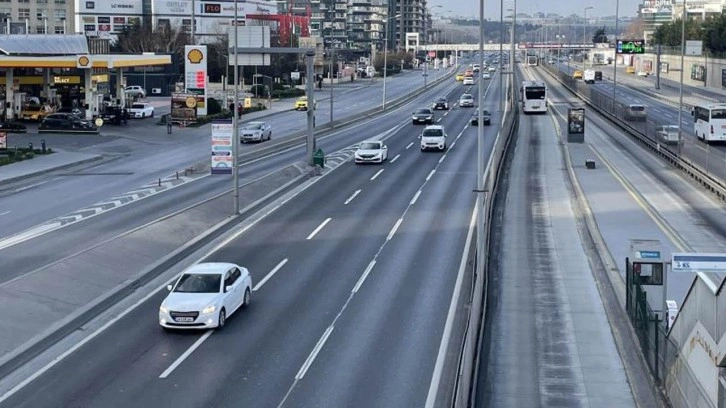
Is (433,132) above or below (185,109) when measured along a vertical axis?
below

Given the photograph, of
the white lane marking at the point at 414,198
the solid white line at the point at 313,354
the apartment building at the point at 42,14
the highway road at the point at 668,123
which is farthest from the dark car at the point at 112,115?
the apartment building at the point at 42,14

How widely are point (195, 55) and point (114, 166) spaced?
17.3 m

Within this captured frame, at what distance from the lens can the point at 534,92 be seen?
289ft

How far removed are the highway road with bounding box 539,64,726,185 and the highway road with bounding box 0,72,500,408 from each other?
13.6 metres

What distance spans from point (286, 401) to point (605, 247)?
16.6 metres

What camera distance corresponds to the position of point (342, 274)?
92.0ft

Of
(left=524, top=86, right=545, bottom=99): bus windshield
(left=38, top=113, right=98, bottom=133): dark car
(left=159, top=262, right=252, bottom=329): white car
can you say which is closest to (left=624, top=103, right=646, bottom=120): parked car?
(left=524, top=86, right=545, bottom=99): bus windshield

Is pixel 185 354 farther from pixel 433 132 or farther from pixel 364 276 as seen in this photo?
pixel 433 132

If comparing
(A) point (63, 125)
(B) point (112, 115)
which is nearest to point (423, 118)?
(B) point (112, 115)

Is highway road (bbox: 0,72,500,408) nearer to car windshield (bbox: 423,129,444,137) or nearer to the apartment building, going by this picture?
car windshield (bbox: 423,129,444,137)

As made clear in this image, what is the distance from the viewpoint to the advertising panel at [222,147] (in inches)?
1451

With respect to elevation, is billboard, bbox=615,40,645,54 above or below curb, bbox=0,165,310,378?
above

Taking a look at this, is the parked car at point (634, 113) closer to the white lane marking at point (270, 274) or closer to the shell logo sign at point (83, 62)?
the shell logo sign at point (83, 62)

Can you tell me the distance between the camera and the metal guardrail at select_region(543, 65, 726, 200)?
44.7 metres
